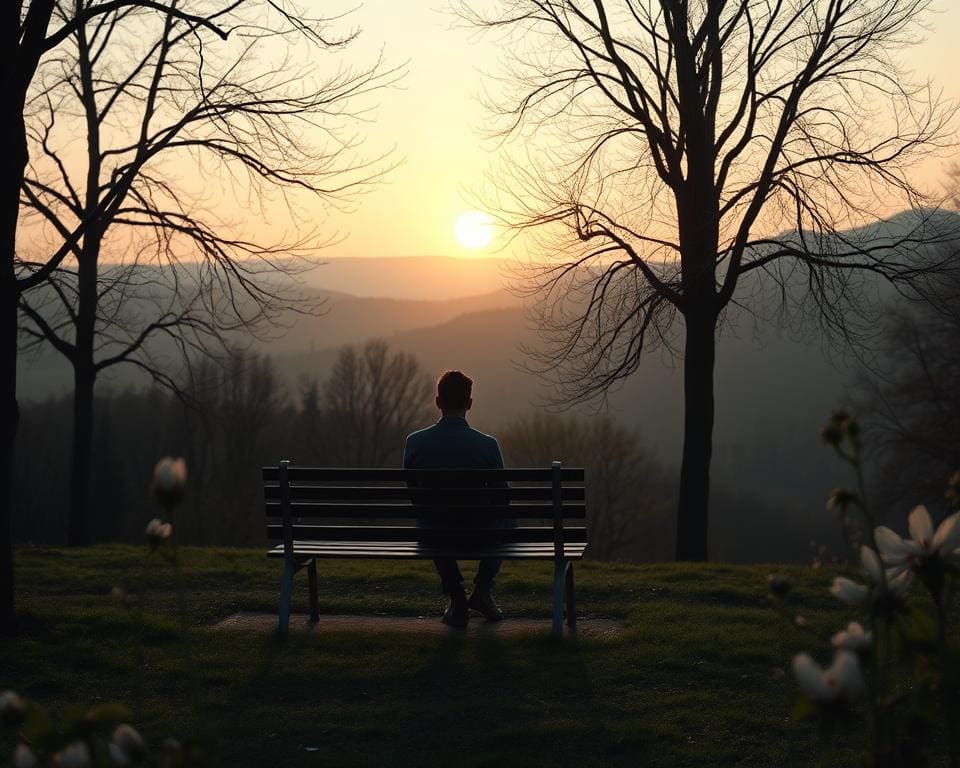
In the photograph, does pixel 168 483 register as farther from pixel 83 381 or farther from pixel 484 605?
pixel 83 381

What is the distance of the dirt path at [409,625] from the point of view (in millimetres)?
7211

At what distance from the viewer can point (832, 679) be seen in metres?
1.49

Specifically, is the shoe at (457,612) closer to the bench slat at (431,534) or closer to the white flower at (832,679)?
the bench slat at (431,534)

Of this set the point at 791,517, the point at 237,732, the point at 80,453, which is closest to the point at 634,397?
the point at 791,517

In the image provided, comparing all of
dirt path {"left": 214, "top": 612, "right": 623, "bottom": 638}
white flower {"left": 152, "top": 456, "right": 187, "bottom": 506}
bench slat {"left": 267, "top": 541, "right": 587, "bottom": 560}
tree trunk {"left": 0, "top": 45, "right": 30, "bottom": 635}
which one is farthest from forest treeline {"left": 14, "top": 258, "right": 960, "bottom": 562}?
white flower {"left": 152, "top": 456, "right": 187, "bottom": 506}

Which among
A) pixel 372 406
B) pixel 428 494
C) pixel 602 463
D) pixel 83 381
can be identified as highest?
pixel 372 406

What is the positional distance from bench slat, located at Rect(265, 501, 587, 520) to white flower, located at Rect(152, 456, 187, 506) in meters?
5.01

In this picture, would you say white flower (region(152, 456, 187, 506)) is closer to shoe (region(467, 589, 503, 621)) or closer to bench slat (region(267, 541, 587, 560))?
bench slat (region(267, 541, 587, 560))

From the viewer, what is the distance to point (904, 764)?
5.74 ft

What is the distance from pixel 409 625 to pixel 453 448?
3.65 feet

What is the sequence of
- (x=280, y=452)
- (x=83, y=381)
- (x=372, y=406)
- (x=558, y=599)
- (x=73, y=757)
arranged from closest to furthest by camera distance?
(x=73, y=757) < (x=558, y=599) < (x=83, y=381) < (x=280, y=452) < (x=372, y=406)

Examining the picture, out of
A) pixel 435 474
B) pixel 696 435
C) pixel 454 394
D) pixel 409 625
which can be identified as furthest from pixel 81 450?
pixel 435 474

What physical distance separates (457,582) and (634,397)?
5926 inches

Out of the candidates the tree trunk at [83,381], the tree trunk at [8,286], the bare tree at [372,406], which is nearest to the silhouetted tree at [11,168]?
the tree trunk at [8,286]
